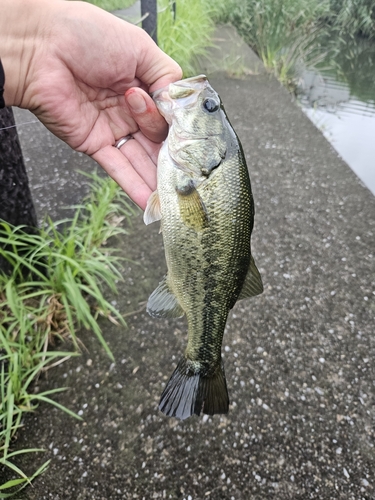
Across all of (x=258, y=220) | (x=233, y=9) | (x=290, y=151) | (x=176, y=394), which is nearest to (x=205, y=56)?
(x=290, y=151)

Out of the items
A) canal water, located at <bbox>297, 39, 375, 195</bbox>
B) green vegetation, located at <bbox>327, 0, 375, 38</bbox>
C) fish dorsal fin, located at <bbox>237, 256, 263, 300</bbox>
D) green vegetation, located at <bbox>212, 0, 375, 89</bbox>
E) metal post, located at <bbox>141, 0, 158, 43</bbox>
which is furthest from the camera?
green vegetation, located at <bbox>327, 0, 375, 38</bbox>

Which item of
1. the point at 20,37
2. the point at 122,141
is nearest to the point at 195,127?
the point at 122,141

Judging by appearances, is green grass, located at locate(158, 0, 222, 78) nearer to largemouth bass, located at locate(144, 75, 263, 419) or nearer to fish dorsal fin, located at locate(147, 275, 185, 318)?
largemouth bass, located at locate(144, 75, 263, 419)

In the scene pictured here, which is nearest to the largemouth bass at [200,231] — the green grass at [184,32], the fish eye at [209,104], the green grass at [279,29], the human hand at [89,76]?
the fish eye at [209,104]

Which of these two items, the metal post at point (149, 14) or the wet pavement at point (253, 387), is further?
the metal post at point (149, 14)

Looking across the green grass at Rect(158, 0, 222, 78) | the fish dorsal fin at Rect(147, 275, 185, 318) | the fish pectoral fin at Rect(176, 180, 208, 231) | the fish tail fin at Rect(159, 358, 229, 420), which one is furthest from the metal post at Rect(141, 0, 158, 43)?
the fish tail fin at Rect(159, 358, 229, 420)

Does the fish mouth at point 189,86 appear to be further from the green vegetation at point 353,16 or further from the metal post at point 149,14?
the green vegetation at point 353,16
